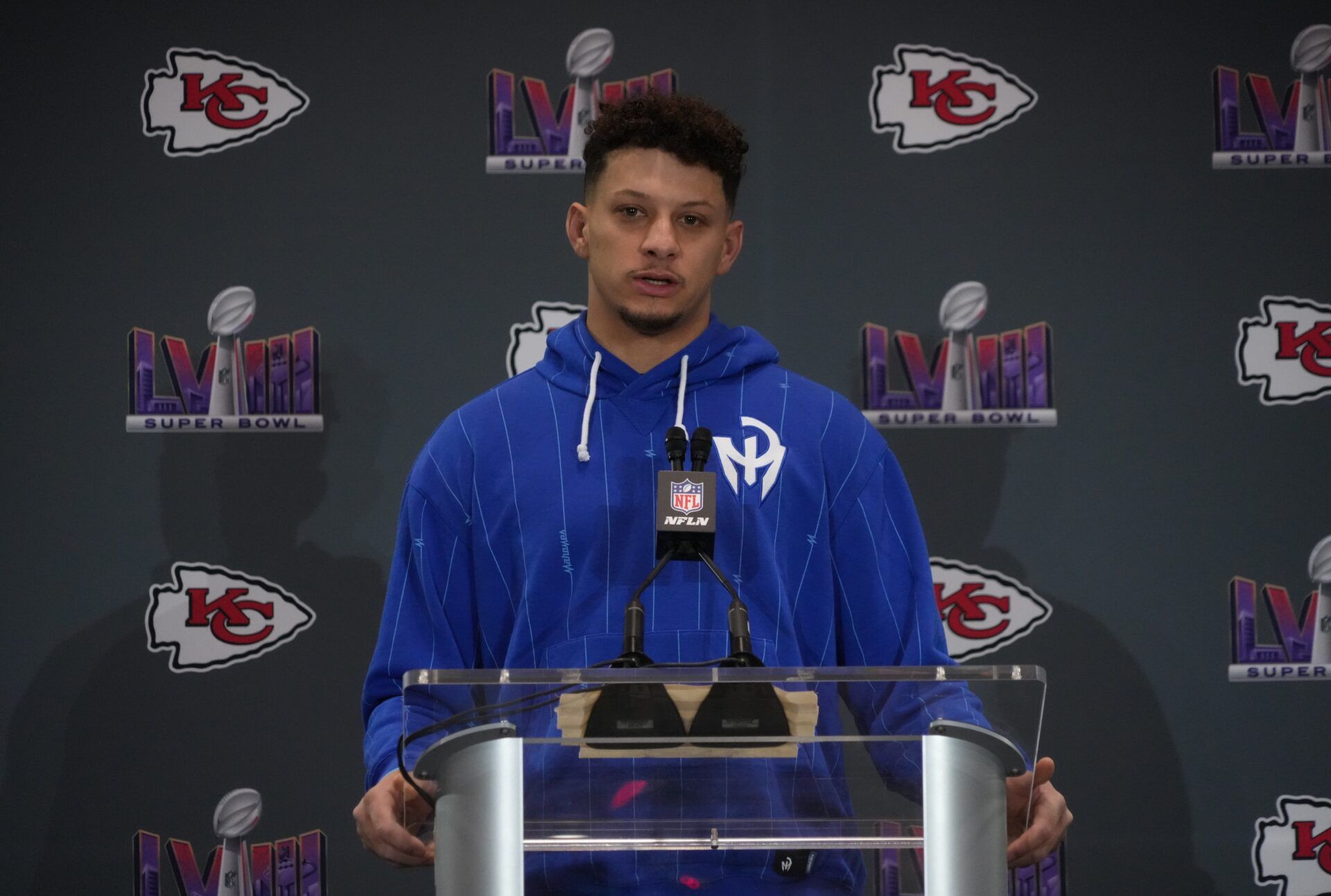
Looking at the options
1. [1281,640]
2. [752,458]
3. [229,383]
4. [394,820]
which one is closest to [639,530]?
[752,458]

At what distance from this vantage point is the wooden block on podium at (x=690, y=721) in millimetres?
1276

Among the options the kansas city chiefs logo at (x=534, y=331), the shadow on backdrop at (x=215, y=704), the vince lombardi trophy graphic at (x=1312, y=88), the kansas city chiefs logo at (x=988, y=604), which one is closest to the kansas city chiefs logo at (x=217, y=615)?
the shadow on backdrop at (x=215, y=704)

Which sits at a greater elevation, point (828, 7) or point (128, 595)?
point (828, 7)

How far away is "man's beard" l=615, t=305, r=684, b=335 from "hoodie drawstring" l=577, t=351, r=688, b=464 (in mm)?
52

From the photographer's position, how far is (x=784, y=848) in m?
1.31

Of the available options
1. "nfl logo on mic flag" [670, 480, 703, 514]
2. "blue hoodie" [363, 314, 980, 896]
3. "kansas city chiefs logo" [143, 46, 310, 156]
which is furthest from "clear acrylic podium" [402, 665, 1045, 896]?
"kansas city chiefs logo" [143, 46, 310, 156]

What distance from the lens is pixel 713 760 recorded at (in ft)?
4.20

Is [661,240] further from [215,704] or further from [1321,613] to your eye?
[1321,613]

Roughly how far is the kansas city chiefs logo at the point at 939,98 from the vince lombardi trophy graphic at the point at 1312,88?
22.4 inches

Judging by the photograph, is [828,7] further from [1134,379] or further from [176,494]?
[176,494]

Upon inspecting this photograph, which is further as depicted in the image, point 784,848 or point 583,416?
point 583,416

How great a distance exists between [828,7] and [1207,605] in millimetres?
1490

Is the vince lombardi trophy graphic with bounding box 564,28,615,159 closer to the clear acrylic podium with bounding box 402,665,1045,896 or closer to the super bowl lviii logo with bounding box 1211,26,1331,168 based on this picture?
the super bowl lviii logo with bounding box 1211,26,1331,168

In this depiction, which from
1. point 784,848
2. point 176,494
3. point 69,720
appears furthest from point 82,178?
point 784,848
